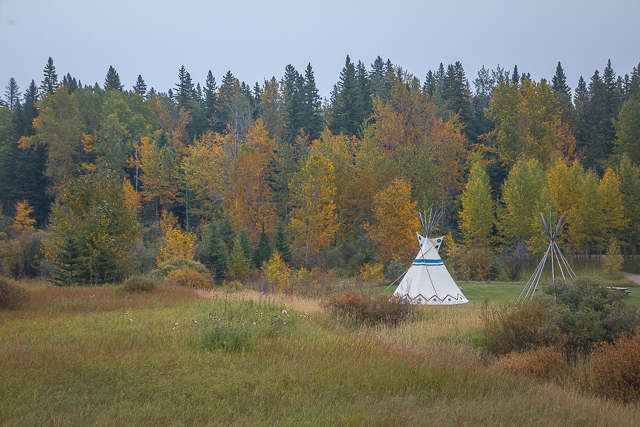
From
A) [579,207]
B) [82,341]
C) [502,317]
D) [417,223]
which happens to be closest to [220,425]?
[82,341]

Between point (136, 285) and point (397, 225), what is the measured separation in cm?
2378

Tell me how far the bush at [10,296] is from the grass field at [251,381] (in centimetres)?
136

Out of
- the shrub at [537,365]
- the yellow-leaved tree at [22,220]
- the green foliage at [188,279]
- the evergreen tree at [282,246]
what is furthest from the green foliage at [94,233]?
the yellow-leaved tree at [22,220]

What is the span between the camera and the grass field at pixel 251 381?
5.52 meters

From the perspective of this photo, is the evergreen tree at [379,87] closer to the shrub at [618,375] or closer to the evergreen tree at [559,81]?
the evergreen tree at [559,81]

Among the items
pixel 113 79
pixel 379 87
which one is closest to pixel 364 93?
pixel 379 87

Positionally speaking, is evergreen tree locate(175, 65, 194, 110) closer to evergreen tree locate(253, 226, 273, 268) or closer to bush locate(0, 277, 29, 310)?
evergreen tree locate(253, 226, 273, 268)

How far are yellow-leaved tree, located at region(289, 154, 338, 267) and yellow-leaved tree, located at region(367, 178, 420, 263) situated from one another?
13.0ft

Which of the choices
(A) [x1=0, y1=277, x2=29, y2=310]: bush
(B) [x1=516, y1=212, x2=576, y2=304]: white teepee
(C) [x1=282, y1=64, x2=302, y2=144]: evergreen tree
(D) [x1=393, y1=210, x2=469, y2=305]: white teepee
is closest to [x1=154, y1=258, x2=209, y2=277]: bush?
(A) [x1=0, y1=277, x2=29, y2=310]: bush

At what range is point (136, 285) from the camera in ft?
50.1

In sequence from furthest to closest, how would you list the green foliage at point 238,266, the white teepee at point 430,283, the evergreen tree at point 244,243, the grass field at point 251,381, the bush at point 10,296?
1. the evergreen tree at point 244,243
2. the green foliage at point 238,266
3. the white teepee at point 430,283
4. the bush at point 10,296
5. the grass field at point 251,381

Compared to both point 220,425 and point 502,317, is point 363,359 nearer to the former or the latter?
point 220,425

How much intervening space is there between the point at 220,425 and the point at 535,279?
15921mm

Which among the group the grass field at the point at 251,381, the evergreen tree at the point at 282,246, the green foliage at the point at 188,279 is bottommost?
the grass field at the point at 251,381
